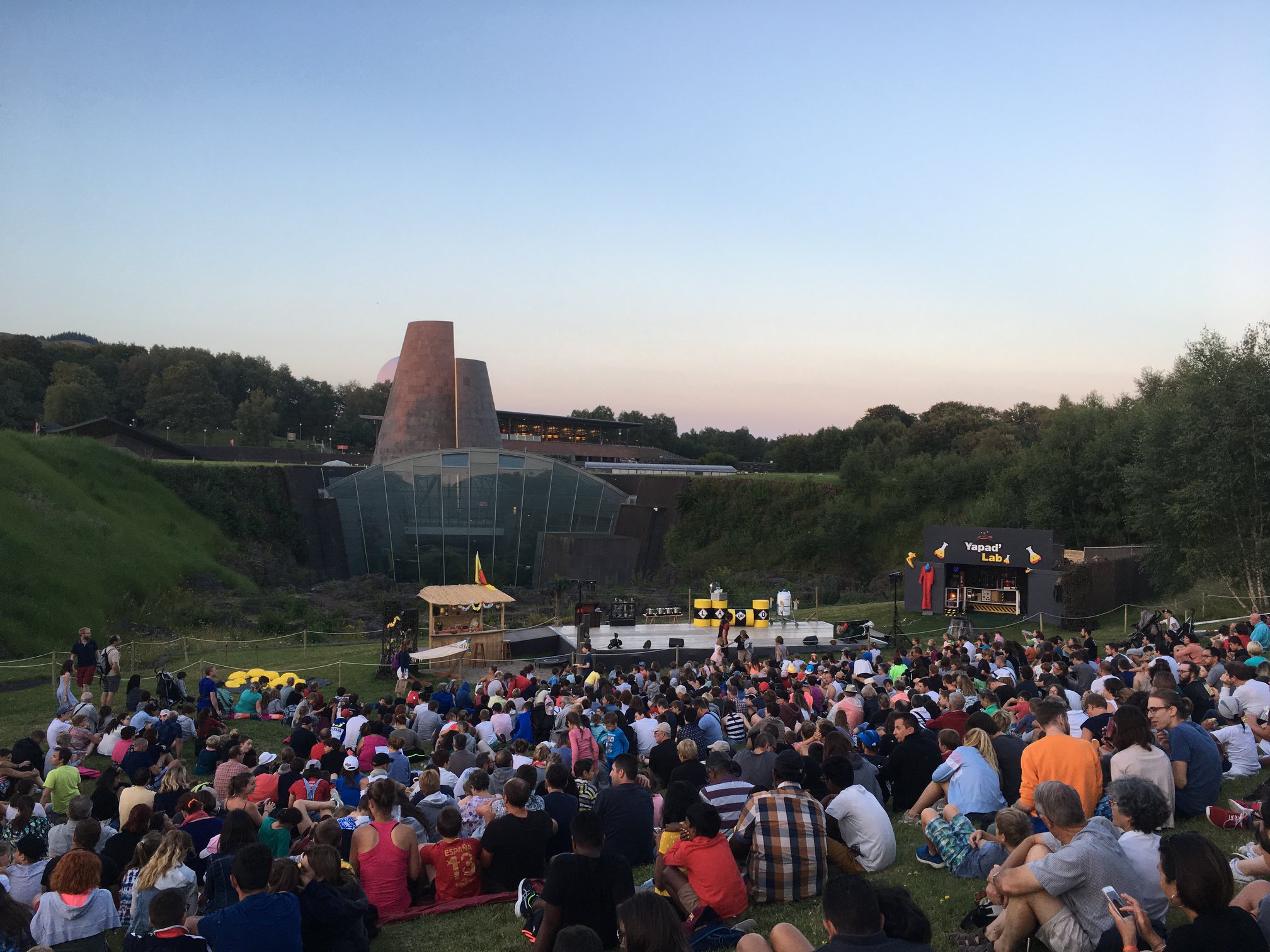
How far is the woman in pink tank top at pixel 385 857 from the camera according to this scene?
6.38 meters

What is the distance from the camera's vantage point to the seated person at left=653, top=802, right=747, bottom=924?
5.46 metres

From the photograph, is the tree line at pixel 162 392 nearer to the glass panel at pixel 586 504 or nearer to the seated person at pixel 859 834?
the glass panel at pixel 586 504

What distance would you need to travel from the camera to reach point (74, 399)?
67562 millimetres

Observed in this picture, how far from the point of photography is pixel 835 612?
31422mm

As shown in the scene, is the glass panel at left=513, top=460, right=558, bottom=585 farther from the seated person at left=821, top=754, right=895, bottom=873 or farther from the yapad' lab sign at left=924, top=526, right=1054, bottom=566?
the seated person at left=821, top=754, right=895, bottom=873

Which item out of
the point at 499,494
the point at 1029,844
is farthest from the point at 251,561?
the point at 1029,844

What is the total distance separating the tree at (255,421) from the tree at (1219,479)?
228 ft

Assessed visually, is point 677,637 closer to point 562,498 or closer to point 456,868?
point 456,868

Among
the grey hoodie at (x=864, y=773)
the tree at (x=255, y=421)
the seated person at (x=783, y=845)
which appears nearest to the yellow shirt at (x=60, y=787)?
the seated person at (x=783, y=845)

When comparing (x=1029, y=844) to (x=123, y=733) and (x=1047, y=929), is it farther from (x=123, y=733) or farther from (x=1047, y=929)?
(x=123, y=733)

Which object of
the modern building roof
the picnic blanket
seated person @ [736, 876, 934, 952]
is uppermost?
the modern building roof

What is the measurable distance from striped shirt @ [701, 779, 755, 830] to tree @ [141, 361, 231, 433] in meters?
78.4

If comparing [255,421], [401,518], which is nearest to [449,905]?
[401,518]

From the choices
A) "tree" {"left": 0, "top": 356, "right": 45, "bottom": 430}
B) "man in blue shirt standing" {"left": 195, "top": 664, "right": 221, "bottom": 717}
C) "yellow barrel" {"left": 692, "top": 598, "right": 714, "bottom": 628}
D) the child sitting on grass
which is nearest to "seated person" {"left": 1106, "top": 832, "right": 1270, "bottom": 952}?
the child sitting on grass
